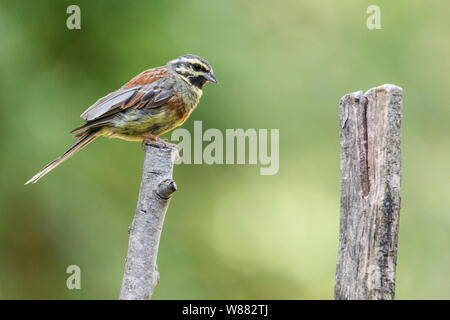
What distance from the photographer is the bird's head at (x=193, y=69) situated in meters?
5.85

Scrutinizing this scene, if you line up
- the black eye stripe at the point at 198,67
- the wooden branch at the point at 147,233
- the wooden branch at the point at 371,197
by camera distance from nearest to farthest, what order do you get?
the wooden branch at the point at 371,197 < the wooden branch at the point at 147,233 < the black eye stripe at the point at 198,67

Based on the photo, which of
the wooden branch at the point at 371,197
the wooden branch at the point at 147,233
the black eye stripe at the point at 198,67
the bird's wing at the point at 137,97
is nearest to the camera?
the wooden branch at the point at 371,197

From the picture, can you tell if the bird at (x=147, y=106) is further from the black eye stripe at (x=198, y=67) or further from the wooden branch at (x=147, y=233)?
the wooden branch at (x=147, y=233)

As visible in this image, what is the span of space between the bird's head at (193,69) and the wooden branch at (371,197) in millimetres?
2188

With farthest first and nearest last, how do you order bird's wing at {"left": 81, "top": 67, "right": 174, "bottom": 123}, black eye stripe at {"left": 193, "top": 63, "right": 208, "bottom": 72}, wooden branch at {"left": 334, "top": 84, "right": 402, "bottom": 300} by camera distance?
black eye stripe at {"left": 193, "top": 63, "right": 208, "bottom": 72} < bird's wing at {"left": 81, "top": 67, "right": 174, "bottom": 123} < wooden branch at {"left": 334, "top": 84, "right": 402, "bottom": 300}

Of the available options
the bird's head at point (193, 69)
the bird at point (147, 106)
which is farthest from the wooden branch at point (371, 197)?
the bird's head at point (193, 69)

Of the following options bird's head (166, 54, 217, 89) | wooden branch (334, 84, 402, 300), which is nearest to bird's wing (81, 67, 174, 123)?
bird's head (166, 54, 217, 89)

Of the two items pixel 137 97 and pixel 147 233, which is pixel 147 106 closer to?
pixel 137 97

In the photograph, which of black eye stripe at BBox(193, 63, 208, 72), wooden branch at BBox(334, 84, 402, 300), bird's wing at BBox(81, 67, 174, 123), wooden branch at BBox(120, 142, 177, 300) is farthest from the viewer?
black eye stripe at BBox(193, 63, 208, 72)

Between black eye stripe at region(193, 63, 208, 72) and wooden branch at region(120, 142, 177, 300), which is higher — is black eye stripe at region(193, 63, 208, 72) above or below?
above

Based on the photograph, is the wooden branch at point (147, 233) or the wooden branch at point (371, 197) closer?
the wooden branch at point (371, 197)

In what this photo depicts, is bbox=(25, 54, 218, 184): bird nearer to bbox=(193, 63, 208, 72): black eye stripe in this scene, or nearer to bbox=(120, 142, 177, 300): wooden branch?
bbox=(193, 63, 208, 72): black eye stripe

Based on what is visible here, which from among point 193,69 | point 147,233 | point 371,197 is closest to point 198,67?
point 193,69

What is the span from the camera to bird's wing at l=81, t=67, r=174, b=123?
5.49 metres
